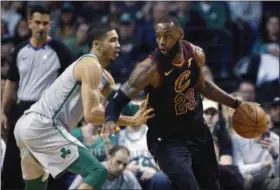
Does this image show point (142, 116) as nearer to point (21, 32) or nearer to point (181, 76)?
point (181, 76)

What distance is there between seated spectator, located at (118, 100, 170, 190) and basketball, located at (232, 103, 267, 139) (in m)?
1.61

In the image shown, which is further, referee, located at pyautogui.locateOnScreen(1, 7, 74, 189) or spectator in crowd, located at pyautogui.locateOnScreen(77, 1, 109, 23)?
spectator in crowd, located at pyautogui.locateOnScreen(77, 1, 109, 23)

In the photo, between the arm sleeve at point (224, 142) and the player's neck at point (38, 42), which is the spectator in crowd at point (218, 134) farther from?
the player's neck at point (38, 42)

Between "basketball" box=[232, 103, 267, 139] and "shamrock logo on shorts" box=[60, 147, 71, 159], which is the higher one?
"shamrock logo on shorts" box=[60, 147, 71, 159]

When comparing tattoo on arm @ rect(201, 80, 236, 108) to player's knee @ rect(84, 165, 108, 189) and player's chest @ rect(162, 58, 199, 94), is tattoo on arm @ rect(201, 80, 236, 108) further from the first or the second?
player's knee @ rect(84, 165, 108, 189)

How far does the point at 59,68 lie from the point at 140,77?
2.21 meters

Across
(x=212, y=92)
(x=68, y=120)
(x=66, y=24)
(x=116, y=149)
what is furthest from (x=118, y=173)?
(x=66, y=24)

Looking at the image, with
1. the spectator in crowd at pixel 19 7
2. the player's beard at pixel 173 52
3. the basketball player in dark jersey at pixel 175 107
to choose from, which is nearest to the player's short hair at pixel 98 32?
the basketball player in dark jersey at pixel 175 107

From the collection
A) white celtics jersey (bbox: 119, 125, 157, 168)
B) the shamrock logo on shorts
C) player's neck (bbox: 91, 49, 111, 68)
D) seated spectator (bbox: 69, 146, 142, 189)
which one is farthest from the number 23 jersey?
white celtics jersey (bbox: 119, 125, 157, 168)

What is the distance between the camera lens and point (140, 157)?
10.2 m

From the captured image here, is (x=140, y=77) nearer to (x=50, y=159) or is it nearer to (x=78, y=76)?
(x=78, y=76)

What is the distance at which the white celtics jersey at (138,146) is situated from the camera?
10.2 m

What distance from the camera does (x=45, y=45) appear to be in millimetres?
9305

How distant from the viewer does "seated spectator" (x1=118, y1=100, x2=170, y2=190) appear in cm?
984
